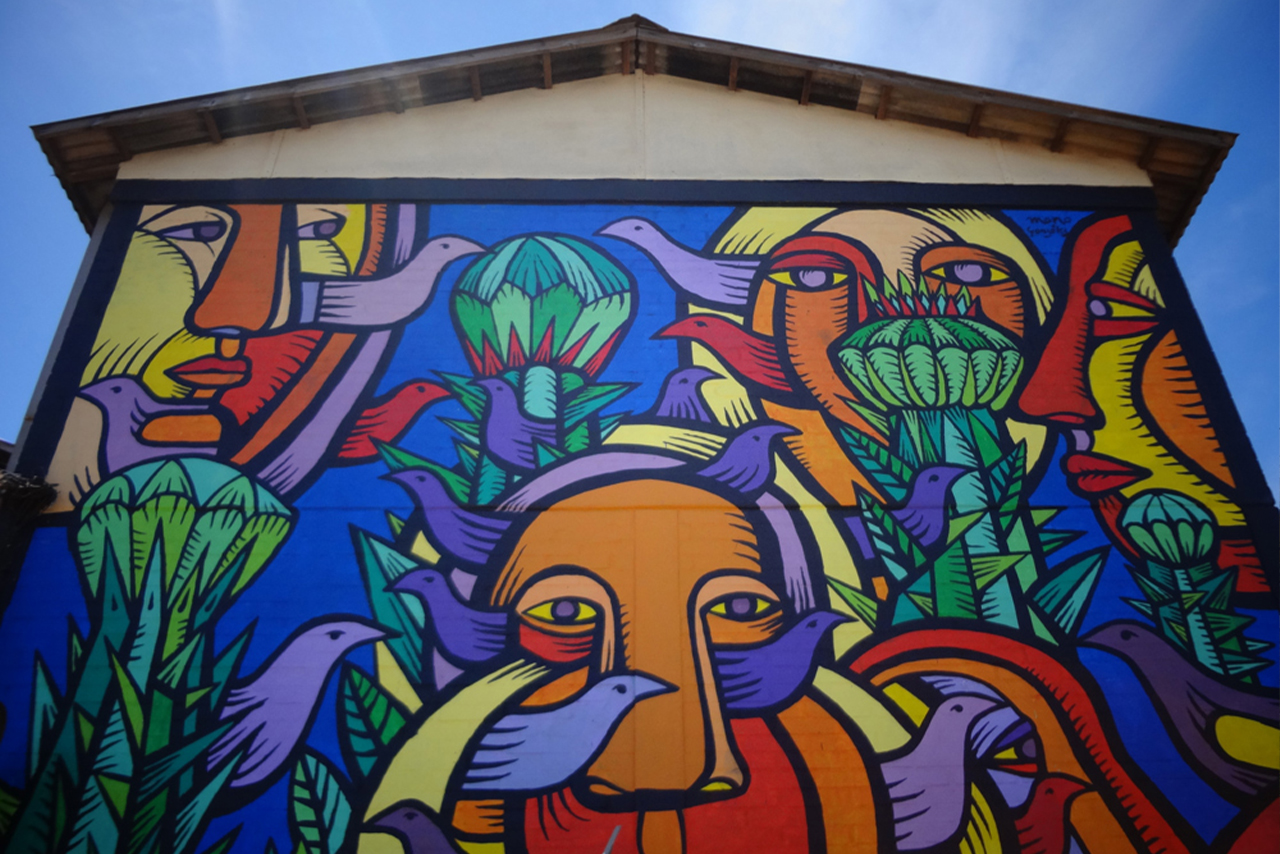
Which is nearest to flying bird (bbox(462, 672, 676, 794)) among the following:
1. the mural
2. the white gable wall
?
the mural

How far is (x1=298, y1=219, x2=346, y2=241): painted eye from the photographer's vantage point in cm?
820

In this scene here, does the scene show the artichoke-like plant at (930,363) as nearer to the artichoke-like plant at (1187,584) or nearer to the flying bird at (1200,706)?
the artichoke-like plant at (1187,584)

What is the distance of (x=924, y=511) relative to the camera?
23.2 feet

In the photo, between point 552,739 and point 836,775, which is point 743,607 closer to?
point 836,775

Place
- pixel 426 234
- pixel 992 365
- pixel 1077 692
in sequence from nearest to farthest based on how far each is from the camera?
pixel 1077 692 < pixel 992 365 < pixel 426 234

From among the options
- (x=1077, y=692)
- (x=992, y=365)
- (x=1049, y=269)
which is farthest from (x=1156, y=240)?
(x=1077, y=692)

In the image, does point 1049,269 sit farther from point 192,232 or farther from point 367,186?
point 192,232

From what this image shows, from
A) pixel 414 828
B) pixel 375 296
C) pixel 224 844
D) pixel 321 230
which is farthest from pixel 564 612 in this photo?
pixel 321 230

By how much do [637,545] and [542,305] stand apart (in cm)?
244

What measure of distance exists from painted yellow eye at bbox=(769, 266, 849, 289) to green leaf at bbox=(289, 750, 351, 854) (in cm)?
549

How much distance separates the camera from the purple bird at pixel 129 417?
281 inches

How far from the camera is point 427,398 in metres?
7.40

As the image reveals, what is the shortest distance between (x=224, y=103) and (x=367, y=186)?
1668 millimetres

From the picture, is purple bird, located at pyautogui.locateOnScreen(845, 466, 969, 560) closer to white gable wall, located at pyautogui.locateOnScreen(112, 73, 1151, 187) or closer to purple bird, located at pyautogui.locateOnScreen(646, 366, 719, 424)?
purple bird, located at pyautogui.locateOnScreen(646, 366, 719, 424)
